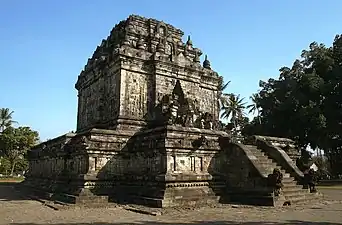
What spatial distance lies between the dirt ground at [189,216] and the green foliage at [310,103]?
19005mm

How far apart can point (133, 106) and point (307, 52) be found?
78.5 feet

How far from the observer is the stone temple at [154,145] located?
13664 millimetres

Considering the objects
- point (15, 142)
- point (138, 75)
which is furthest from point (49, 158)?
point (15, 142)

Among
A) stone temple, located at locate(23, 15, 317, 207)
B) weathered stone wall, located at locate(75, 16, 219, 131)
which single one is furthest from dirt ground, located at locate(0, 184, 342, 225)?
weathered stone wall, located at locate(75, 16, 219, 131)

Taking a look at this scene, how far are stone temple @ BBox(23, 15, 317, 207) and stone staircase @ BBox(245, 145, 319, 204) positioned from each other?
5 centimetres

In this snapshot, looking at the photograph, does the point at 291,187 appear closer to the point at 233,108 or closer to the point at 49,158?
the point at 49,158

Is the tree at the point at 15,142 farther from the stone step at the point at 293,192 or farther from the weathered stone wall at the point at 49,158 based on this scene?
the stone step at the point at 293,192

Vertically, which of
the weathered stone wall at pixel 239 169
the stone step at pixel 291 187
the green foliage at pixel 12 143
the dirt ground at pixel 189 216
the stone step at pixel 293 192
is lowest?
the dirt ground at pixel 189 216

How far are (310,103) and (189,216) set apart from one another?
75.0 feet

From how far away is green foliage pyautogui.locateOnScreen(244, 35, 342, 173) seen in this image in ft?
97.8

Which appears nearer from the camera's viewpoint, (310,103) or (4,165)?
(310,103)

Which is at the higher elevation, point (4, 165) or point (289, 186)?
point (4, 165)

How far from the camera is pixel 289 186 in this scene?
14430mm

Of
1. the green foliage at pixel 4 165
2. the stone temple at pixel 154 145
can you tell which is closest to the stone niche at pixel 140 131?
the stone temple at pixel 154 145
